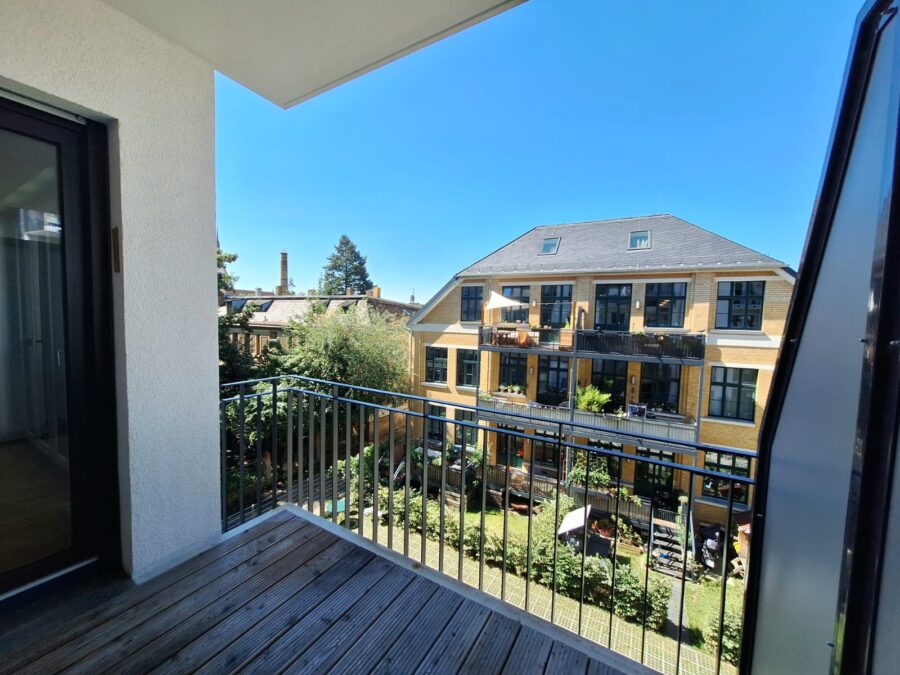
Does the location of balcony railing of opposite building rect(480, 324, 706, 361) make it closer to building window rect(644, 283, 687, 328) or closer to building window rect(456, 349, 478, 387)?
building window rect(644, 283, 687, 328)

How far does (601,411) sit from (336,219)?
2202 cm

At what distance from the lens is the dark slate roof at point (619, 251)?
384 inches

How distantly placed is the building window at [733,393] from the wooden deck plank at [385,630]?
1132cm

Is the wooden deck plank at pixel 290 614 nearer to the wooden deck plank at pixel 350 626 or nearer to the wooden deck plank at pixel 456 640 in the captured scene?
the wooden deck plank at pixel 350 626

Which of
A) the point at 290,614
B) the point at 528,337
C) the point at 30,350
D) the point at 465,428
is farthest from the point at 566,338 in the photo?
the point at 30,350

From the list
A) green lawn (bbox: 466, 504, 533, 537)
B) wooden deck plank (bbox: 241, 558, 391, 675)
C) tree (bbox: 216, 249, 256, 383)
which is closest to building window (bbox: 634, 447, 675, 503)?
wooden deck plank (bbox: 241, 558, 391, 675)

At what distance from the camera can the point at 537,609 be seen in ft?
19.2

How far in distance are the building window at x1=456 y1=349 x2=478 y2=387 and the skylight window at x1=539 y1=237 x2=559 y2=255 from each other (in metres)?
4.32

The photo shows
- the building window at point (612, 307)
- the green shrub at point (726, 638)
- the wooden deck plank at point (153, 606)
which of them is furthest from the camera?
the building window at point (612, 307)

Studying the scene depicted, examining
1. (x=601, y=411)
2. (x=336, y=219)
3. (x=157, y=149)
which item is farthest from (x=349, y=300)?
(x=157, y=149)

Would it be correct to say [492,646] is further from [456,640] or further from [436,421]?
[436,421]

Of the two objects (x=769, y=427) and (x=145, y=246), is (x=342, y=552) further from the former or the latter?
(x=769, y=427)

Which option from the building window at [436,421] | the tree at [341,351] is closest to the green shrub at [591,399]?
the building window at [436,421]

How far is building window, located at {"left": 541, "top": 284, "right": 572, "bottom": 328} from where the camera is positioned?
37.6 ft
